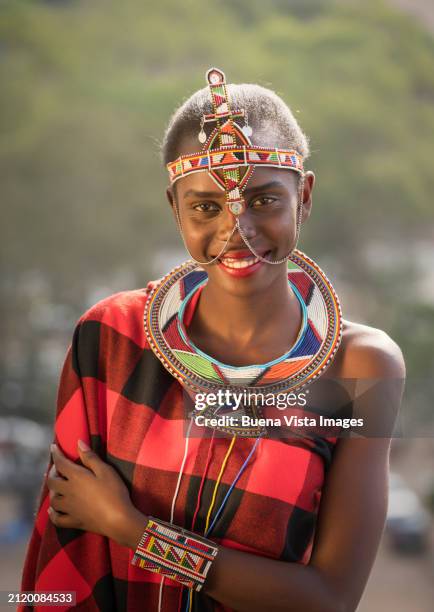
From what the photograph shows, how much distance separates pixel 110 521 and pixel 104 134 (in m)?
15.6

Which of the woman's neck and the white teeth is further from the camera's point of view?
the woman's neck

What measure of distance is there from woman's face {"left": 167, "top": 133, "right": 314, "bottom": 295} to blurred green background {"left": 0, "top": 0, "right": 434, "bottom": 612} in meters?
10.8

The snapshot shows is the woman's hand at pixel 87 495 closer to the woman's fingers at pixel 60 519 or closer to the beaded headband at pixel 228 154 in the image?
the woman's fingers at pixel 60 519

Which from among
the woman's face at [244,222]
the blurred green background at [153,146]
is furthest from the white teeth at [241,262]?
the blurred green background at [153,146]

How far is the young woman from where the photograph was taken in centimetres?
132

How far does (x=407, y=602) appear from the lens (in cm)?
1127

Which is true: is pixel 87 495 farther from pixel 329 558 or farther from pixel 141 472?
pixel 329 558

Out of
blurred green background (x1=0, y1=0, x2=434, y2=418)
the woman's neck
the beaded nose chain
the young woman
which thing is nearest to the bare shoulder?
the young woman

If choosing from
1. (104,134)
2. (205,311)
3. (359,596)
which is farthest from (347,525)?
(104,134)

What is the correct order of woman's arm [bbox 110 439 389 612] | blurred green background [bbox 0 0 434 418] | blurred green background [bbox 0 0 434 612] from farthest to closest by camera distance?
blurred green background [bbox 0 0 434 418] → blurred green background [bbox 0 0 434 612] → woman's arm [bbox 110 439 389 612]

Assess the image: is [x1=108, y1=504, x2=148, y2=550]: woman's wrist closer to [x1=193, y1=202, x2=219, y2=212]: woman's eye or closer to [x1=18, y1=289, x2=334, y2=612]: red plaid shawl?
[x1=18, y1=289, x2=334, y2=612]: red plaid shawl

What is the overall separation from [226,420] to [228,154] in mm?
469

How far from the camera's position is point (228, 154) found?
132cm

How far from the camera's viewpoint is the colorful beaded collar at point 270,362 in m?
1.44
